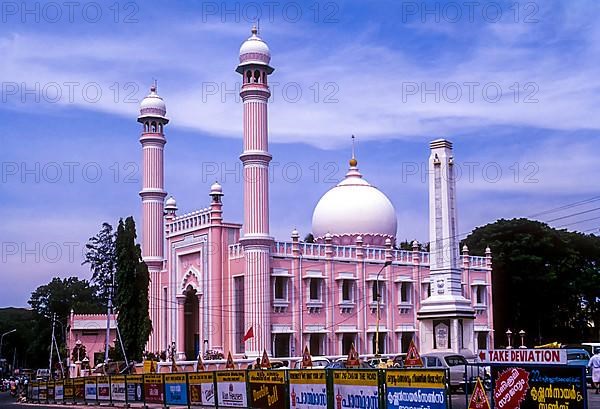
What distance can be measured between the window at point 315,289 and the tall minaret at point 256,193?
13.2 ft

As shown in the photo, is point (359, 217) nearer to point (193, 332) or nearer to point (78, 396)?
point (193, 332)

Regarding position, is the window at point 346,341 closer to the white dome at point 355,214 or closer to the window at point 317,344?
the window at point 317,344

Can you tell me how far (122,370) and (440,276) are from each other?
1845cm

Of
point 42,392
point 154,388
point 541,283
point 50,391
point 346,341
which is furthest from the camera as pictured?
point 541,283

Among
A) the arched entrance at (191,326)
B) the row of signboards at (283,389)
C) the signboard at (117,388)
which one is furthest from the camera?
the arched entrance at (191,326)

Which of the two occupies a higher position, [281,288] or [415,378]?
[281,288]

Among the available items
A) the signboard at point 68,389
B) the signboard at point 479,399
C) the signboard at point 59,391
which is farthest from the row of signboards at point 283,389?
the signboard at point 59,391

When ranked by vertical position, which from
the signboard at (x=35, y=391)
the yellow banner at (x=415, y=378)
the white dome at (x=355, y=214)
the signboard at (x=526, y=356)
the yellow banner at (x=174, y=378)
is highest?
the white dome at (x=355, y=214)

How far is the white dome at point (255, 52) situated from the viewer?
170ft

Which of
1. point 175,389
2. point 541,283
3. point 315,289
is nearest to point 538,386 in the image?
point 175,389

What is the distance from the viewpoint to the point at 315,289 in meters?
53.2

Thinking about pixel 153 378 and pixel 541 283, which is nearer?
pixel 153 378

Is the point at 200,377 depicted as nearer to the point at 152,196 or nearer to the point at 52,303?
the point at 152,196

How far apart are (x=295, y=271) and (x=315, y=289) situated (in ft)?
7.51
